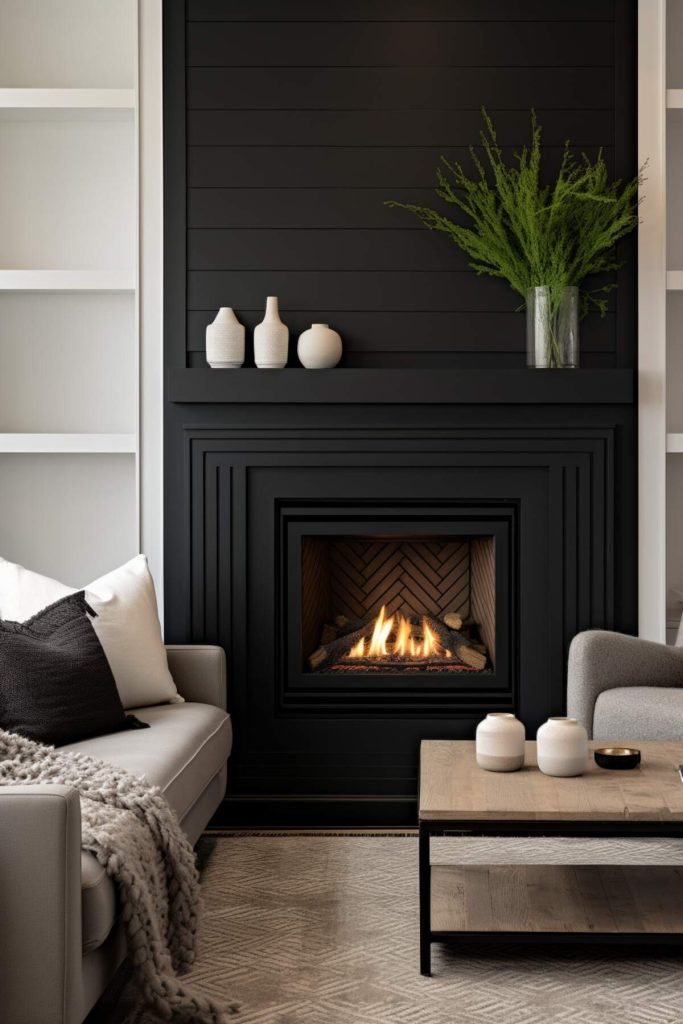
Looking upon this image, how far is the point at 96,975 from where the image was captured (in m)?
1.99

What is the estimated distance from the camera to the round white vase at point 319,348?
147 inches

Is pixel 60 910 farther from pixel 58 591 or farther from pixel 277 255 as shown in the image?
pixel 277 255

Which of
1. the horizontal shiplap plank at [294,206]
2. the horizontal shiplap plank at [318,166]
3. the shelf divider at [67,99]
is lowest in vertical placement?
the horizontal shiplap plank at [294,206]

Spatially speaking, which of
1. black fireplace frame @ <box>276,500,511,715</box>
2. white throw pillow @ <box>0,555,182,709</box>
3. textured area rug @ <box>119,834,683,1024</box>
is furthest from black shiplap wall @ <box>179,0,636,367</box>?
textured area rug @ <box>119,834,683,1024</box>

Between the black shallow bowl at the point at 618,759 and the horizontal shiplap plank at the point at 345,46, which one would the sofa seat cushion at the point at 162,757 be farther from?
the horizontal shiplap plank at the point at 345,46

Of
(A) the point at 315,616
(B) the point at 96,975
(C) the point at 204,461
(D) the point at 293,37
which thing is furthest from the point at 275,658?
(D) the point at 293,37

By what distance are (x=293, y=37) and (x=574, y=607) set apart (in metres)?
2.18

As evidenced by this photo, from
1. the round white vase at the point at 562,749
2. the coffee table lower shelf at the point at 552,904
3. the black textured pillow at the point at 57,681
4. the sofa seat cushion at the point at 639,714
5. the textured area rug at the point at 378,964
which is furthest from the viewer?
the sofa seat cushion at the point at 639,714

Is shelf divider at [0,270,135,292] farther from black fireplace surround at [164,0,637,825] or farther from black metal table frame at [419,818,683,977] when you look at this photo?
black metal table frame at [419,818,683,977]

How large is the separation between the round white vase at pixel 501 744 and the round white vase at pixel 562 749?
0.07 meters

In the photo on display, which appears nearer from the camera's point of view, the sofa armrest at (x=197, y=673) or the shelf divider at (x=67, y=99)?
the sofa armrest at (x=197, y=673)

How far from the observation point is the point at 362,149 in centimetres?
385

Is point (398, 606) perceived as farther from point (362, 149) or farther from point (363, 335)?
point (362, 149)

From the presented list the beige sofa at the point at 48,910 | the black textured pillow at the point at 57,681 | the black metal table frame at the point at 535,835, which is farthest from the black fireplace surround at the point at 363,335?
the beige sofa at the point at 48,910
